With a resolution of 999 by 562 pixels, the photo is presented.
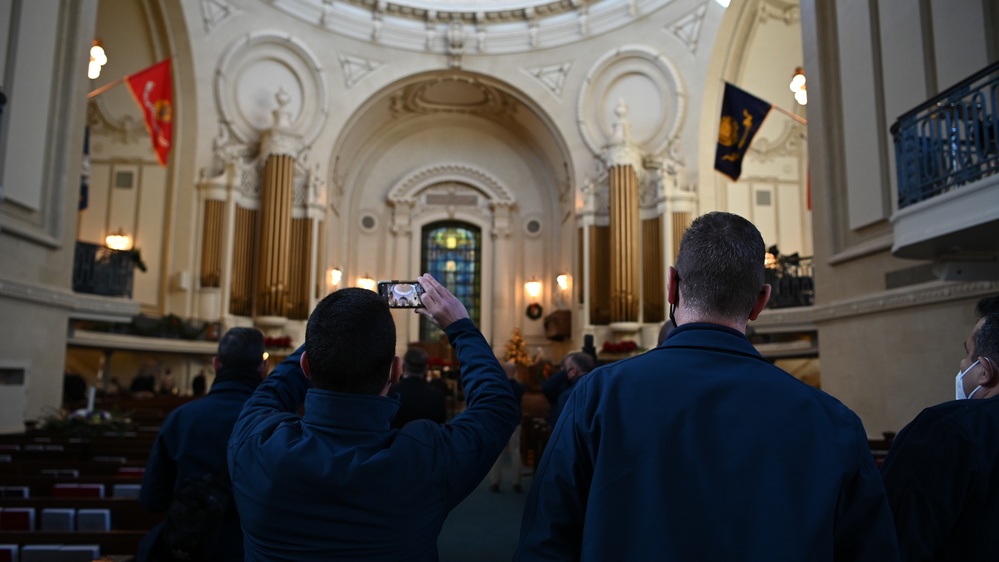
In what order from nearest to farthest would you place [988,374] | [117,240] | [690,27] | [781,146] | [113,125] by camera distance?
1. [988,374]
2. [117,240]
3. [113,125]
4. [781,146]
5. [690,27]

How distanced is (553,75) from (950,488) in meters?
16.5

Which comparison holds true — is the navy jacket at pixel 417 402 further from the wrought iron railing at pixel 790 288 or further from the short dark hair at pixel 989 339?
the wrought iron railing at pixel 790 288

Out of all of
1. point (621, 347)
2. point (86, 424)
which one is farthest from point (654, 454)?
point (621, 347)

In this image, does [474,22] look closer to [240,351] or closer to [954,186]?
[954,186]

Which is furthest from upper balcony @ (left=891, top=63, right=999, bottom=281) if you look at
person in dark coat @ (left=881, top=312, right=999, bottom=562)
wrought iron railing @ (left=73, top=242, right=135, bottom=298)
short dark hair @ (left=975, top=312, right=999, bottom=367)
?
wrought iron railing @ (left=73, top=242, right=135, bottom=298)

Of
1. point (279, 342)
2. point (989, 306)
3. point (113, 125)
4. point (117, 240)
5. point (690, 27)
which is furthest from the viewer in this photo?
point (690, 27)

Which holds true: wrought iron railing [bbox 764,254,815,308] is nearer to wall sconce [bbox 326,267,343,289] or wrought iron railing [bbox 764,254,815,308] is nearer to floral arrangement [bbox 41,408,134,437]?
floral arrangement [bbox 41,408,134,437]

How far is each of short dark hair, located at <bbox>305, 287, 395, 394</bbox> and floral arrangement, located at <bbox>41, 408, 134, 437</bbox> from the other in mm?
6425

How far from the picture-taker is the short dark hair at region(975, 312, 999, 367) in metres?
1.97

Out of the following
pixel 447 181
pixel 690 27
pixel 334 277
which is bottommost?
pixel 334 277

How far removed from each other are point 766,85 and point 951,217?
10.6 meters

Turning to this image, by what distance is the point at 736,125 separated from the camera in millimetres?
11156

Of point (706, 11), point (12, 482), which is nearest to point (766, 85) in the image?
point (706, 11)

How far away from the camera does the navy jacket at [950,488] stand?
5.61 feet
